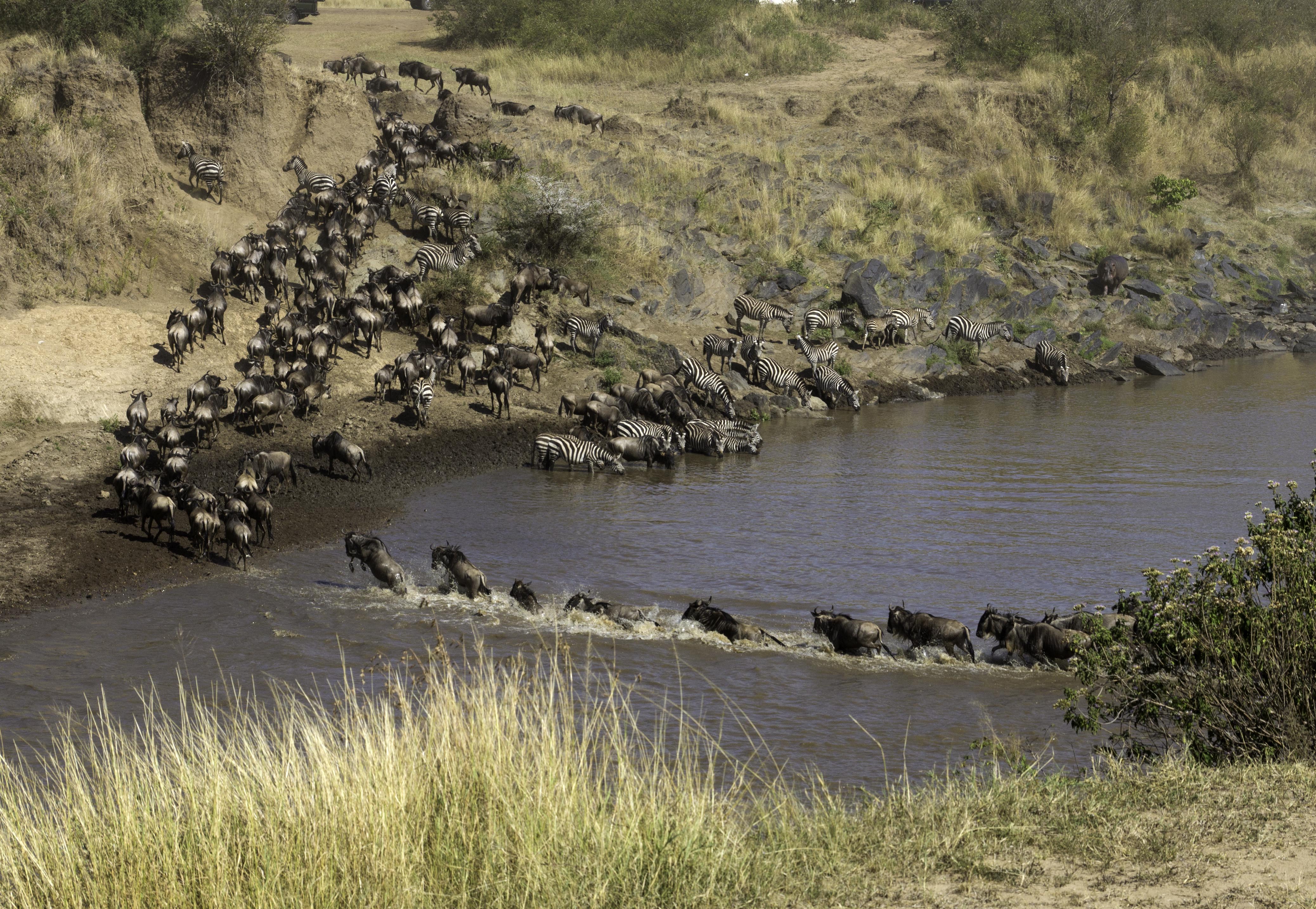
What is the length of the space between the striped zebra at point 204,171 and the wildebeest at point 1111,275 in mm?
23254

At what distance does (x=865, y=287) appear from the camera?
3005cm

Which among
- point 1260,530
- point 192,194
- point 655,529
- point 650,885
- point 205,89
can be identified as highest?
point 205,89

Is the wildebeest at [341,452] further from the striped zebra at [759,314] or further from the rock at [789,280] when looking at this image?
the rock at [789,280]

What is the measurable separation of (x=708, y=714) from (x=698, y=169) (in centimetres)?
2572

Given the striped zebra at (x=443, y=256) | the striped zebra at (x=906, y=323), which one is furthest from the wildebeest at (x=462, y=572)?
the striped zebra at (x=906, y=323)

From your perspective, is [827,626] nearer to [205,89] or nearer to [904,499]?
[904,499]

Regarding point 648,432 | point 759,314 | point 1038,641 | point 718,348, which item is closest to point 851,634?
point 1038,641

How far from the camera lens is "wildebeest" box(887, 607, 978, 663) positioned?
11.9 metres

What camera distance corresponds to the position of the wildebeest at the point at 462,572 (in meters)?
13.6

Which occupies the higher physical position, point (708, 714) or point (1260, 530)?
point (1260, 530)

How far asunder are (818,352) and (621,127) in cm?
1163

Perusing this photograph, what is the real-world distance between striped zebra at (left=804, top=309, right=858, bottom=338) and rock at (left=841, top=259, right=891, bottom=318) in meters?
0.36

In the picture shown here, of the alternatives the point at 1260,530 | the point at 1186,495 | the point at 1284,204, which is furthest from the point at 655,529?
the point at 1284,204

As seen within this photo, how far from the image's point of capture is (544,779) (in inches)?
247
